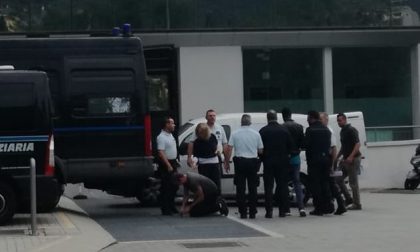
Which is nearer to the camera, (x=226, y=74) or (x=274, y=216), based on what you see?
(x=274, y=216)

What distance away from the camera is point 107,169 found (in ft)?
55.9

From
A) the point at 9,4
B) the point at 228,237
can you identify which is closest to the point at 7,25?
the point at 9,4

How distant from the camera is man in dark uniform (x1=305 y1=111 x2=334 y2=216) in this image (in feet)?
57.5

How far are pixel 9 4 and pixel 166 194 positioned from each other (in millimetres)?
12143

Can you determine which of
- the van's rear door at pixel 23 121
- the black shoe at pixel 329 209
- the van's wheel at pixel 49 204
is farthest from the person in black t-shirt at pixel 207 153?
the van's rear door at pixel 23 121

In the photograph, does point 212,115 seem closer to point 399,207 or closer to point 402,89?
point 399,207

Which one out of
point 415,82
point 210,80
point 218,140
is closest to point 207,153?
point 218,140

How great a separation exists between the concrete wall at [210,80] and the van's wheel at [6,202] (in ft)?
44.9

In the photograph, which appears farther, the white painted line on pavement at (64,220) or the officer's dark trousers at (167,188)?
the officer's dark trousers at (167,188)

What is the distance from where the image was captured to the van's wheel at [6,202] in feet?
50.3

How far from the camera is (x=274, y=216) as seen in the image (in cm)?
1761

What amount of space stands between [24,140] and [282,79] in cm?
1600

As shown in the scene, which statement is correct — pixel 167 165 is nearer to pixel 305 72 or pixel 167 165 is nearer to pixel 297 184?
pixel 297 184

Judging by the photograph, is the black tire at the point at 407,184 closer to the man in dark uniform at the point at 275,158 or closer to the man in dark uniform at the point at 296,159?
the man in dark uniform at the point at 296,159
